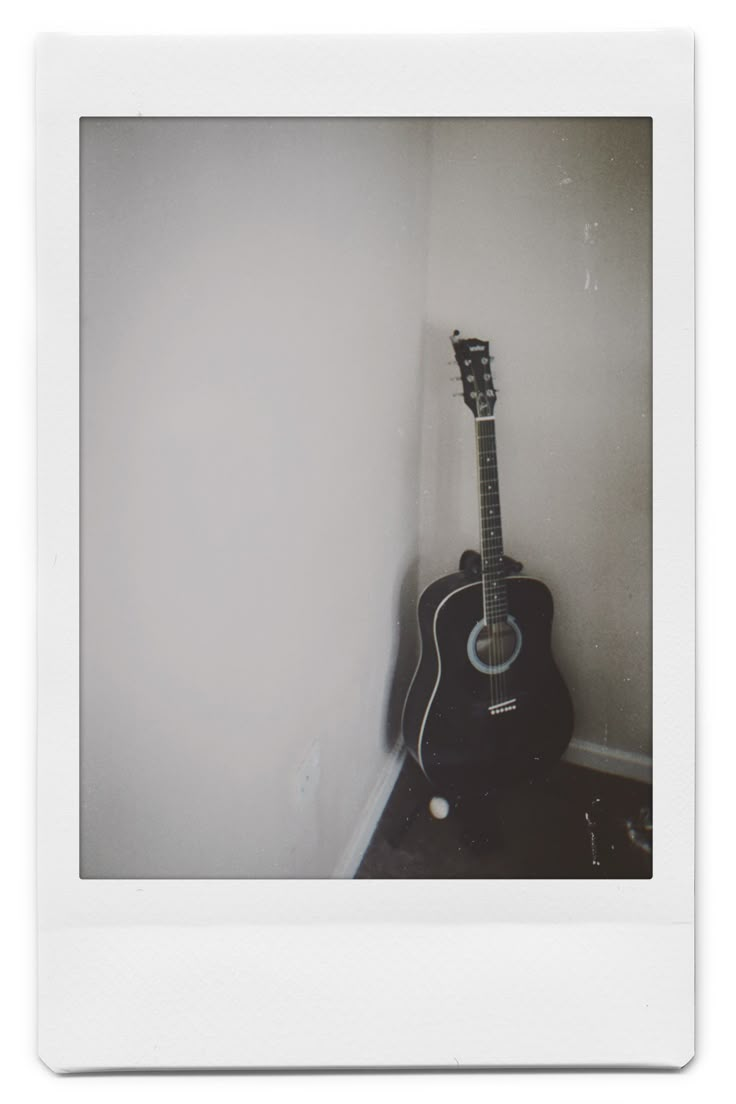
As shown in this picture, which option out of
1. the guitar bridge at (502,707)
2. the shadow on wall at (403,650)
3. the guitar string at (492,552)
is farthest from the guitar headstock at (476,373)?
the guitar bridge at (502,707)

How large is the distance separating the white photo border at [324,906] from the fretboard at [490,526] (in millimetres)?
176

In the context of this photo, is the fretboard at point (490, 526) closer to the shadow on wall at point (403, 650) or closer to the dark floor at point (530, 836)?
the shadow on wall at point (403, 650)

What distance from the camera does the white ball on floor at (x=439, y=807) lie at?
800 mm

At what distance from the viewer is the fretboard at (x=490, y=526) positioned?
780mm

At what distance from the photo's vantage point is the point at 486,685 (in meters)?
0.83

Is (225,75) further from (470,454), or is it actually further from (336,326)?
(470,454)

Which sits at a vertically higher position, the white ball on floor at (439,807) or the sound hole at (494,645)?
the sound hole at (494,645)

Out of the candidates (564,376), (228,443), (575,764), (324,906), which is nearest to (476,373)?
(564,376)

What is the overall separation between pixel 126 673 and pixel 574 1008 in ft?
1.60

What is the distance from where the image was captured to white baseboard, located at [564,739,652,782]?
80cm

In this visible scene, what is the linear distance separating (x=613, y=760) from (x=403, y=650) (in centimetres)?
21

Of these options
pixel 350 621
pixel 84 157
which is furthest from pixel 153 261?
pixel 350 621

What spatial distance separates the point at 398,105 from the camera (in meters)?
0.78

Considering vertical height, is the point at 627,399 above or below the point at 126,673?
above
